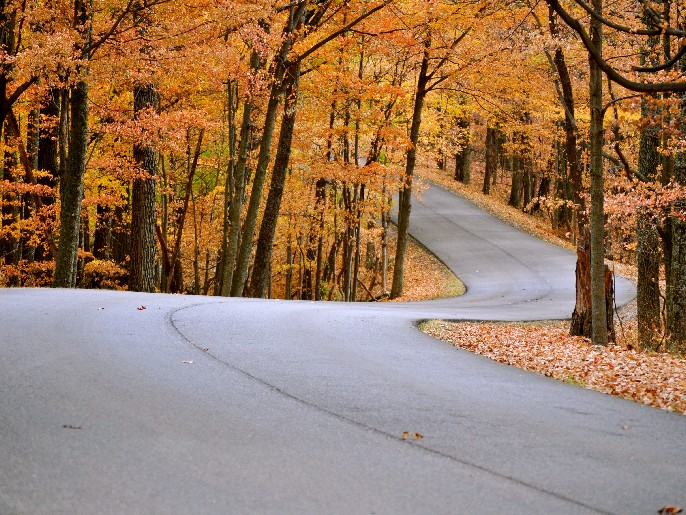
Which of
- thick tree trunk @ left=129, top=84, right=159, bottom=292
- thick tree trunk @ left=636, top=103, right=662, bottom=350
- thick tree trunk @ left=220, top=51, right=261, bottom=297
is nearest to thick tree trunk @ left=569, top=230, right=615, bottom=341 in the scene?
thick tree trunk @ left=636, top=103, right=662, bottom=350

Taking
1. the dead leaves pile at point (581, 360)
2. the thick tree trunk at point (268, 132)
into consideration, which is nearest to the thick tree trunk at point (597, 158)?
the dead leaves pile at point (581, 360)

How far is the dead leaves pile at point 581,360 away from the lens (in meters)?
9.46

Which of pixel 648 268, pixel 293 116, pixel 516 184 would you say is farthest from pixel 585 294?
pixel 516 184

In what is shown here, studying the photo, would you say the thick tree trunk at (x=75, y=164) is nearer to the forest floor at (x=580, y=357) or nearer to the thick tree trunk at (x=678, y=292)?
the forest floor at (x=580, y=357)

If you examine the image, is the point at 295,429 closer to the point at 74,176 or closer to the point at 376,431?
the point at 376,431

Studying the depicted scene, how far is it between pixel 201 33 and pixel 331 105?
27.8 ft

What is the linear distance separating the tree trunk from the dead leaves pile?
7753mm

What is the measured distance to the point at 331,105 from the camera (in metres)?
27.3

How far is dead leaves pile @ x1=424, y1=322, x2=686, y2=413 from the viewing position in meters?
9.46

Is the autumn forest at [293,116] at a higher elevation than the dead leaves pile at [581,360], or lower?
higher

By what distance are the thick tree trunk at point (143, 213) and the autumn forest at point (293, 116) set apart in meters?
0.05

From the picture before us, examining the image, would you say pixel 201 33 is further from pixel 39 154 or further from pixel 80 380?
pixel 80 380

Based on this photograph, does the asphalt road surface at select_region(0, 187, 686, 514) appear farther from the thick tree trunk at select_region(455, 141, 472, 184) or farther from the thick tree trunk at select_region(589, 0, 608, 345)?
the thick tree trunk at select_region(455, 141, 472, 184)

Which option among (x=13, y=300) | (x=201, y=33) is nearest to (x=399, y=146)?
(x=201, y=33)
